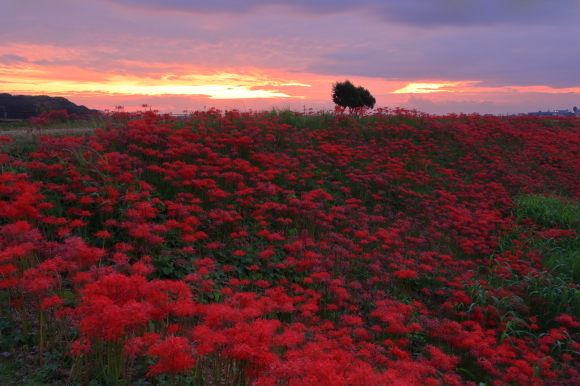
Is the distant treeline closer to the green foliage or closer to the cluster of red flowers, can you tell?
the cluster of red flowers

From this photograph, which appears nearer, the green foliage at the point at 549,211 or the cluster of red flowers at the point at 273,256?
the cluster of red flowers at the point at 273,256

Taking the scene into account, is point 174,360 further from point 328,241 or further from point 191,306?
point 328,241

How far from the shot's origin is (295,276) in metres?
6.12

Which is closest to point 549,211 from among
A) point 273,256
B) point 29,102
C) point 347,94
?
point 273,256

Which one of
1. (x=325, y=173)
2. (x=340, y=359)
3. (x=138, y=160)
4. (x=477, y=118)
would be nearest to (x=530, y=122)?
(x=477, y=118)

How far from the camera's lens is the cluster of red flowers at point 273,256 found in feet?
9.80

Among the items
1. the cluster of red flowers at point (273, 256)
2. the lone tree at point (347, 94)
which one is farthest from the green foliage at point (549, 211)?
the lone tree at point (347, 94)

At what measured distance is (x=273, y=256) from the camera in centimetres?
639

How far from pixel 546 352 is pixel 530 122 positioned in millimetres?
17010

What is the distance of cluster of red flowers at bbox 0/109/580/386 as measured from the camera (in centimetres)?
299

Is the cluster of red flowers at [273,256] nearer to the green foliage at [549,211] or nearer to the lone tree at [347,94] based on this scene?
the green foliage at [549,211]

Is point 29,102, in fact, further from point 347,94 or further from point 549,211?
point 549,211

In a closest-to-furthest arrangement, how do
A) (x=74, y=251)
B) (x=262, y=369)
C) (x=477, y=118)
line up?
(x=262, y=369) → (x=74, y=251) → (x=477, y=118)

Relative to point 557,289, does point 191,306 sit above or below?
above
